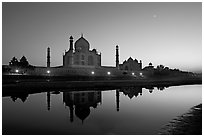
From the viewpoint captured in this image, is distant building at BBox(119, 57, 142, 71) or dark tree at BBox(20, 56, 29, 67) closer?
dark tree at BBox(20, 56, 29, 67)

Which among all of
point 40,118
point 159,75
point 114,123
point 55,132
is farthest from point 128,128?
point 159,75

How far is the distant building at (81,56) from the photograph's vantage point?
68.1 meters

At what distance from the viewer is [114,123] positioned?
9859mm

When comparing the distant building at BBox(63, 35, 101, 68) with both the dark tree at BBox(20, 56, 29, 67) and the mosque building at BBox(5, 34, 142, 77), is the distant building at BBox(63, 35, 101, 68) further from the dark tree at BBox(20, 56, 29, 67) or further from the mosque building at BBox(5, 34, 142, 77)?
the dark tree at BBox(20, 56, 29, 67)

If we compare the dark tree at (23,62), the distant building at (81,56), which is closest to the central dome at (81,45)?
the distant building at (81,56)

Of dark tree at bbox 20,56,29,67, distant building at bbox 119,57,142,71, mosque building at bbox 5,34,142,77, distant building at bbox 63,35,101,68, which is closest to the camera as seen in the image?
dark tree at bbox 20,56,29,67

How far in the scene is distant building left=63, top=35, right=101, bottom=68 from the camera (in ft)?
224

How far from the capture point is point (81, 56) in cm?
6812

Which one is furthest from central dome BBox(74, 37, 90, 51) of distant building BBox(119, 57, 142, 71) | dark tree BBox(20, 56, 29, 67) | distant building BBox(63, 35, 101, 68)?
distant building BBox(119, 57, 142, 71)

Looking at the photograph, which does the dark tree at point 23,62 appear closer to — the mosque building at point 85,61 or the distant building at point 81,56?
the mosque building at point 85,61

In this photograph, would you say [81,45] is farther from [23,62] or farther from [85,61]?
[23,62]

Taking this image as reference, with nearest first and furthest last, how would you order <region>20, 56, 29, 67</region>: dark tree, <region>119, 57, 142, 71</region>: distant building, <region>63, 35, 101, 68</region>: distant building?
<region>20, 56, 29, 67</region>: dark tree
<region>63, 35, 101, 68</region>: distant building
<region>119, 57, 142, 71</region>: distant building

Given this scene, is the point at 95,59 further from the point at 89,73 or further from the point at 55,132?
the point at 55,132

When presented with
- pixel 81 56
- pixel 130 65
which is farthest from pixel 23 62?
pixel 130 65
